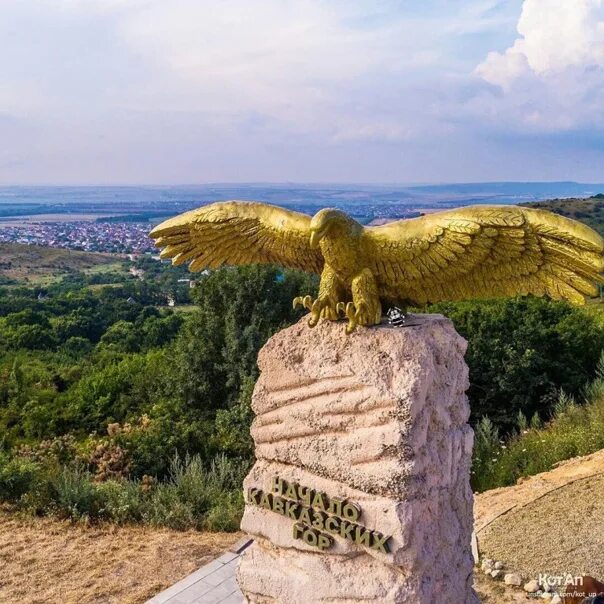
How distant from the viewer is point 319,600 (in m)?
4.99

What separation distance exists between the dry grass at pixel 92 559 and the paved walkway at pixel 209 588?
19 centimetres

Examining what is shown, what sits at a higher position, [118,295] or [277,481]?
[277,481]

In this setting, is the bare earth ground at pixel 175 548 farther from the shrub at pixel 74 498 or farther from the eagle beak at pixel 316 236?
the eagle beak at pixel 316 236

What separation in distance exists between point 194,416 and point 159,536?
20.2 feet

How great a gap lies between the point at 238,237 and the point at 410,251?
149 centimetres

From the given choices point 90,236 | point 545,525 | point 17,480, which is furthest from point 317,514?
point 90,236

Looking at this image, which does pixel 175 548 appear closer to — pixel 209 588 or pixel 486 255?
pixel 209 588

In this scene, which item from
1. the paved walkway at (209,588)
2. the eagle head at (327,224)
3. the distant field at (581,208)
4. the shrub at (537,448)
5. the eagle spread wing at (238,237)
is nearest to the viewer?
the eagle head at (327,224)

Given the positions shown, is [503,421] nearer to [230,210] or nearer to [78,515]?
[78,515]

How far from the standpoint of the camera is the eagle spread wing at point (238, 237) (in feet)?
16.6

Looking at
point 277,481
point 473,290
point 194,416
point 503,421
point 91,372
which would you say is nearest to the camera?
point 473,290

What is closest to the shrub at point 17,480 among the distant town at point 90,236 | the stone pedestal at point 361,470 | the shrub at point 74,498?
the shrub at point 74,498

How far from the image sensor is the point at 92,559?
7715mm

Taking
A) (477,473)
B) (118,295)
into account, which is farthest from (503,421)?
(118,295)
